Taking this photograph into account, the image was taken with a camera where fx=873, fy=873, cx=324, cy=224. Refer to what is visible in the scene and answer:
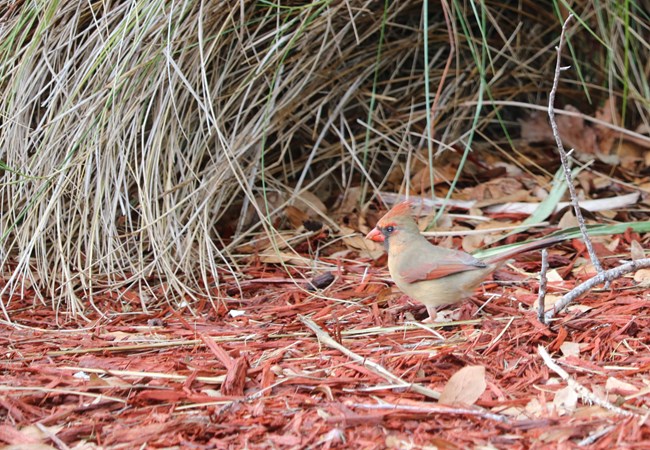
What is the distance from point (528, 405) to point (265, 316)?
124cm

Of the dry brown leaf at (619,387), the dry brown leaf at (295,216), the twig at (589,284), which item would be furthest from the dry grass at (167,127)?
the dry brown leaf at (619,387)

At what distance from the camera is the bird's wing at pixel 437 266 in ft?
9.89

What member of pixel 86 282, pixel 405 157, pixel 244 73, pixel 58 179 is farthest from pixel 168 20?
pixel 405 157

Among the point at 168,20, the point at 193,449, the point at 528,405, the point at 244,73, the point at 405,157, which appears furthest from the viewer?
the point at 405,157

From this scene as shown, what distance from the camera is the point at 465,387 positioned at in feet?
7.22

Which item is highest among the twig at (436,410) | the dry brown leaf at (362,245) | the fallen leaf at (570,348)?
the twig at (436,410)

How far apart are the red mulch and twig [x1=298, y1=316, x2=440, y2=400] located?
2 cm

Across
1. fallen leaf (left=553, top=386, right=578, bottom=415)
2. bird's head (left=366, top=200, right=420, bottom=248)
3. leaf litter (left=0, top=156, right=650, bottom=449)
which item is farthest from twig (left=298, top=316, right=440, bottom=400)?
bird's head (left=366, top=200, right=420, bottom=248)

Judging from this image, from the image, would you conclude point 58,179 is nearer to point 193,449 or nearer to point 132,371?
point 132,371

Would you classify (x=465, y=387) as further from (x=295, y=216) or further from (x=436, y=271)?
(x=295, y=216)

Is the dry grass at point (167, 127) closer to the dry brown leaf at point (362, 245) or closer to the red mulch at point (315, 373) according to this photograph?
the dry brown leaf at point (362, 245)

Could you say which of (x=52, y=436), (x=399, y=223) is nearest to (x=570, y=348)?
(x=399, y=223)

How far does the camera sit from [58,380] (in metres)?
2.43

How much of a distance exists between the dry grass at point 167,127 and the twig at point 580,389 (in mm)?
1383
